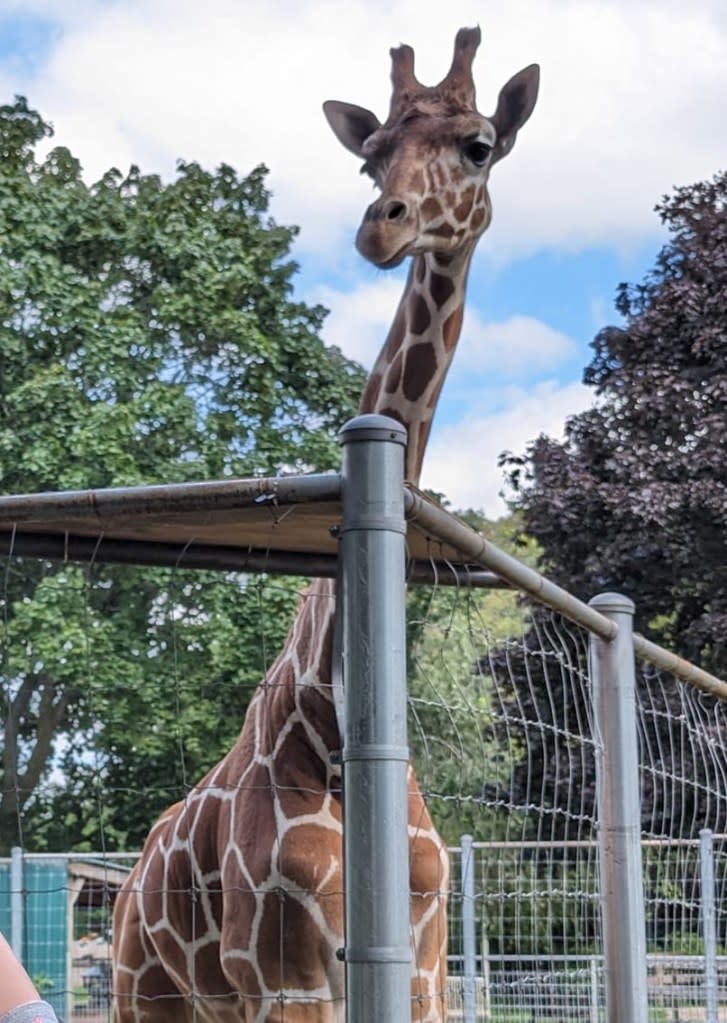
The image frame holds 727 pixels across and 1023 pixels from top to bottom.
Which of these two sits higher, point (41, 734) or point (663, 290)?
point (663, 290)

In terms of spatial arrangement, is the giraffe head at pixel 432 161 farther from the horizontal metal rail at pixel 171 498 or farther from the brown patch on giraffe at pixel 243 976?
the brown patch on giraffe at pixel 243 976

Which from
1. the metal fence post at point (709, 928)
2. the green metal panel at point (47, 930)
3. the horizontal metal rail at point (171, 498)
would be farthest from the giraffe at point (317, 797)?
the green metal panel at point (47, 930)

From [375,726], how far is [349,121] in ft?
7.89

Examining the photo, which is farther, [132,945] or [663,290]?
[663,290]

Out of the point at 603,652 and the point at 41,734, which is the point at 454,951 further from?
the point at 603,652

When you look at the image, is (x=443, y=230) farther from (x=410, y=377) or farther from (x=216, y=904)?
(x=216, y=904)

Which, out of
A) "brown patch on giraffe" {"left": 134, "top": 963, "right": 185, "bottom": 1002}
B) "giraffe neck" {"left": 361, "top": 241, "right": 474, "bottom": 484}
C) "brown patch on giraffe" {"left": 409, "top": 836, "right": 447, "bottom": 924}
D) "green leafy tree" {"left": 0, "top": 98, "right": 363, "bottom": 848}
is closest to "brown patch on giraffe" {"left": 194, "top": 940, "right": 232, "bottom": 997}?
"brown patch on giraffe" {"left": 134, "top": 963, "right": 185, "bottom": 1002}

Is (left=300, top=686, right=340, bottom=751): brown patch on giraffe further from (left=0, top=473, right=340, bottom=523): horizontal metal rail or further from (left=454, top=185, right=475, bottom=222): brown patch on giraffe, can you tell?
(left=454, top=185, right=475, bottom=222): brown patch on giraffe

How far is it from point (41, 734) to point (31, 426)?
3.21m

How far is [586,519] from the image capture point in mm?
14375

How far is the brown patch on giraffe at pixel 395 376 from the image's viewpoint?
3797 mm

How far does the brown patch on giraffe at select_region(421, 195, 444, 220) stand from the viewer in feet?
11.7

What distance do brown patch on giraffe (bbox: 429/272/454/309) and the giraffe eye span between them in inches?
11.0

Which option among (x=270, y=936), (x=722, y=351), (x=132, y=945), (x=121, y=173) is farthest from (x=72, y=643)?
(x=270, y=936)
